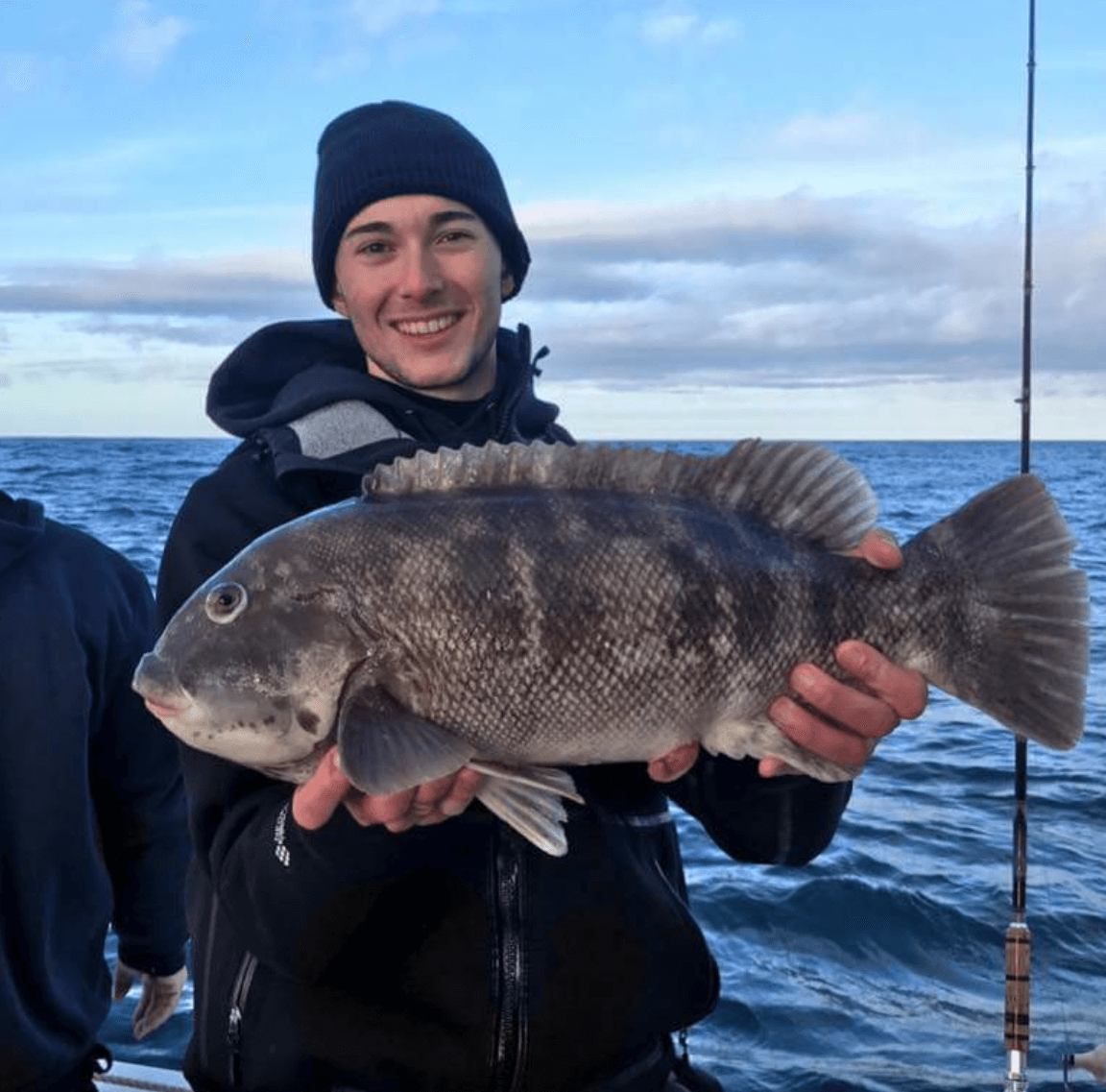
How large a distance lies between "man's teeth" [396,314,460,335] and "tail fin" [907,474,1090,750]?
1.32m

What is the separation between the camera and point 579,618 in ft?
9.47

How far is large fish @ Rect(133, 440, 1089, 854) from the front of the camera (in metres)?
2.85

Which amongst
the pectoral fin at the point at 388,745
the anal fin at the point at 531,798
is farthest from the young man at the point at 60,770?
the anal fin at the point at 531,798

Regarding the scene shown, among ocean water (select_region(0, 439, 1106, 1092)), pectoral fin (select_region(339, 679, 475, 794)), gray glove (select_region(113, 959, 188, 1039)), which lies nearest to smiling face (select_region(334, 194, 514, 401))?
pectoral fin (select_region(339, 679, 475, 794))

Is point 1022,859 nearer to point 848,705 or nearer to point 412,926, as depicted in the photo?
point 848,705

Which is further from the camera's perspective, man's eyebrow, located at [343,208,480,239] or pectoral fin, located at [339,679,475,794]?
man's eyebrow, located at [343,208,480,239]

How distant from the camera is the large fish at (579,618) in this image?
9.34 ft

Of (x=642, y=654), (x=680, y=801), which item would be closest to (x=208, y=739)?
(x=642, y=654)

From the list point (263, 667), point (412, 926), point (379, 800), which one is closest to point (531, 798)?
point (379, 800)

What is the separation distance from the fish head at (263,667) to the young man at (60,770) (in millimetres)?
1013

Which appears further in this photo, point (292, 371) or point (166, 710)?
point (292, 371)

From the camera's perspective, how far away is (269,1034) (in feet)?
9.91

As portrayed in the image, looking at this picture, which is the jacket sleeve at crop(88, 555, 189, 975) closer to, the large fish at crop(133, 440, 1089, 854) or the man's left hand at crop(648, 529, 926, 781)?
the large fish at crop(133, 440, 1089, 854)

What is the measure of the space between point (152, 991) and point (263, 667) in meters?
2.18
